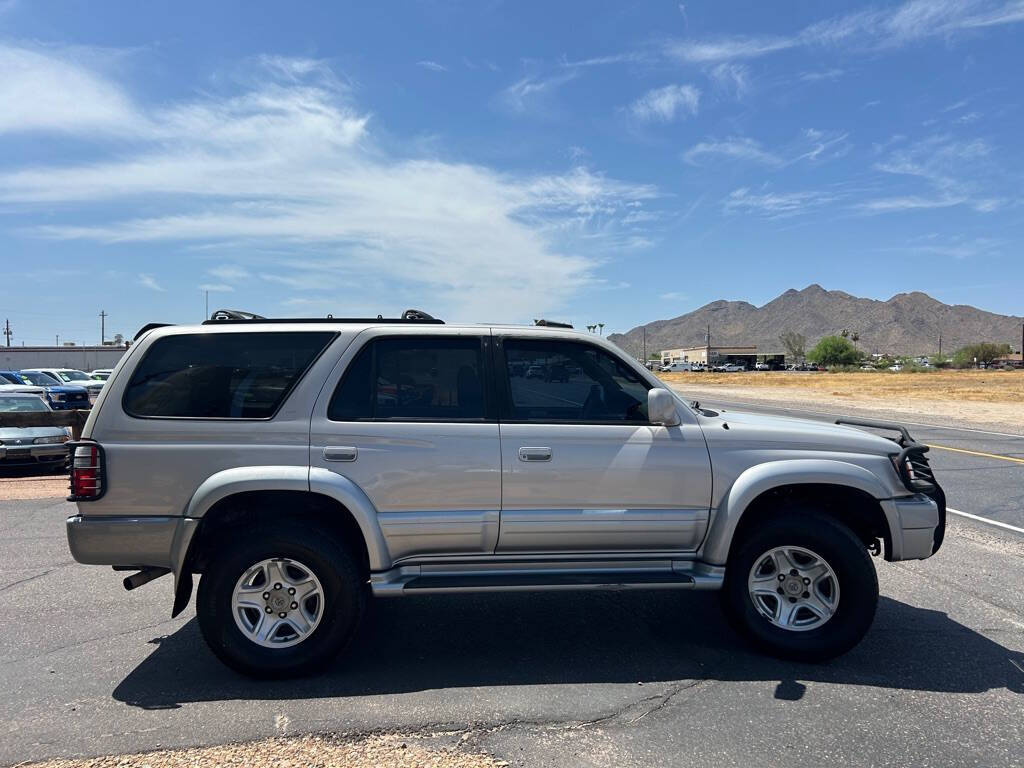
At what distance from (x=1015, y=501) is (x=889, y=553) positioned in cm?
592

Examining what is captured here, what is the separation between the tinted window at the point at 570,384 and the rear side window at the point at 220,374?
3.90 ft

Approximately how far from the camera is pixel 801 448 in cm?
435

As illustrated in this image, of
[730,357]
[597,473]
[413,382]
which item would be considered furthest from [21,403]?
[730,357]

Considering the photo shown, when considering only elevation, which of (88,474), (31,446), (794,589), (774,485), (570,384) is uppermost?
(570,384)

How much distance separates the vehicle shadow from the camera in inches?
155

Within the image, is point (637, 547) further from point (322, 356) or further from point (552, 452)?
point (322, 356)

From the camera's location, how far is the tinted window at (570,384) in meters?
4.34

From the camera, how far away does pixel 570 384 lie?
447 cm

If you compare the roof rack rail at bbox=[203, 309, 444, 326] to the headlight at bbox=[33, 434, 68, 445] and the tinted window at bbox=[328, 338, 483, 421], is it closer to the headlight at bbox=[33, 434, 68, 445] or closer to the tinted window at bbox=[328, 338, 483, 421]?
the tinted window at bbox=[328, 338, 483, 421]

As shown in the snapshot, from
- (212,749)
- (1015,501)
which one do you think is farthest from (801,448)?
(1015,501)

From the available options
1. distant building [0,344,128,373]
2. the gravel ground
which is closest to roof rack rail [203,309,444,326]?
the gravel ground

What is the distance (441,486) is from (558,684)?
4.16 ft

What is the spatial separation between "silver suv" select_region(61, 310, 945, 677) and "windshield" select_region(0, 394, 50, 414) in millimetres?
10677

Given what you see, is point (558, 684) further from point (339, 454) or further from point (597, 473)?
point (339, 454)
